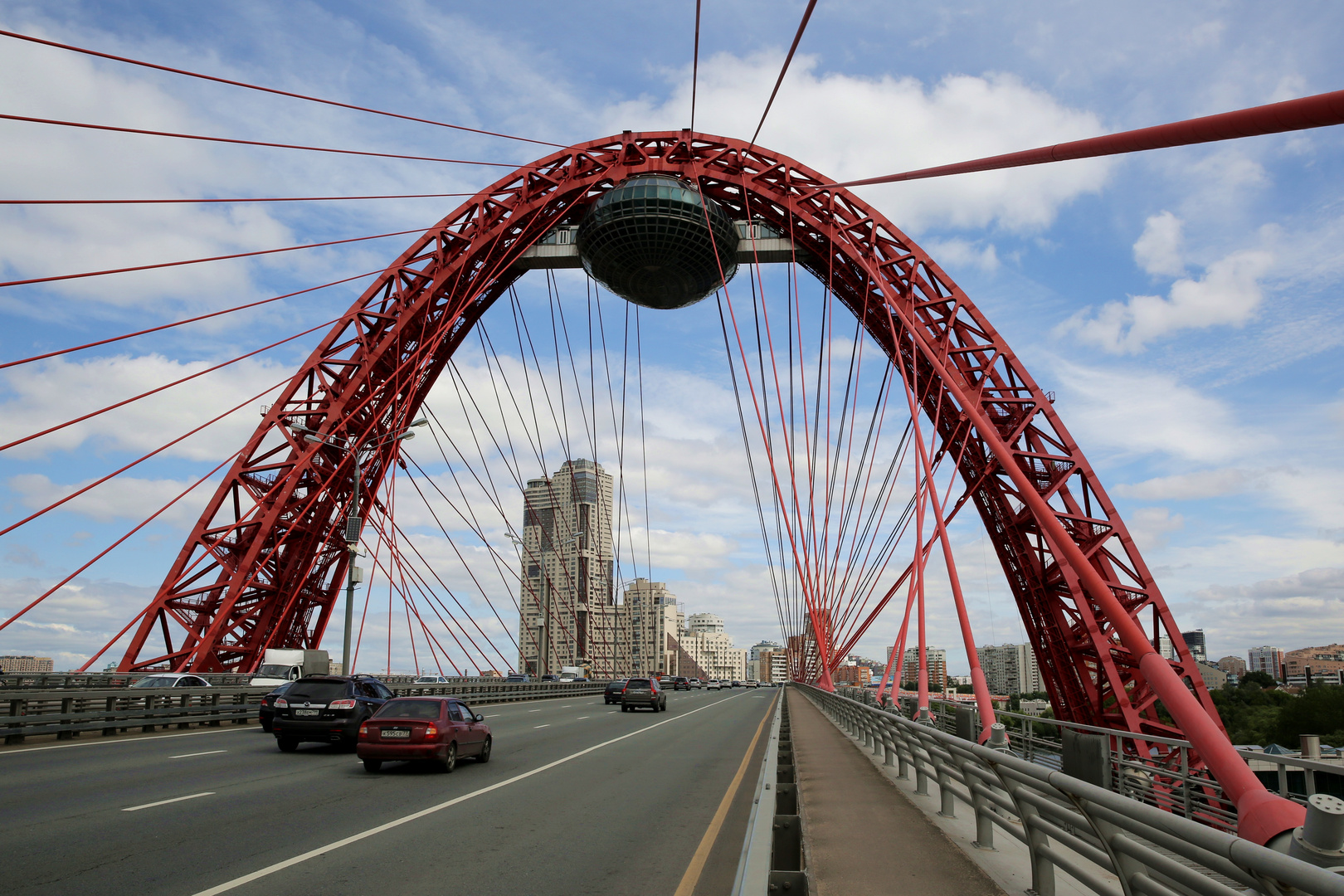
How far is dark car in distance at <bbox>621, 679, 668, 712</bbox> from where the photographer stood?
38.8 meters

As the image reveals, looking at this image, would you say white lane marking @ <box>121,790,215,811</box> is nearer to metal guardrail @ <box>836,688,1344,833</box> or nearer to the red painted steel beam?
metal guardrail @ <box>836,688,1344,833</box>

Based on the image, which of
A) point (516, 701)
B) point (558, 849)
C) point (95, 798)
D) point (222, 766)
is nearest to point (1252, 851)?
point (558, 849)

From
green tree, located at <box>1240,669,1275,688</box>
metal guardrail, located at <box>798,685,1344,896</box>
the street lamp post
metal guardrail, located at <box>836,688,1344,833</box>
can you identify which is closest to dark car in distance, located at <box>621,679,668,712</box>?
the street lamp post

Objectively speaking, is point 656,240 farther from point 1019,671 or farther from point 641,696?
point 1019,671

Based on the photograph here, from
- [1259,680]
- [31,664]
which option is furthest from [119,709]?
[1259,680]

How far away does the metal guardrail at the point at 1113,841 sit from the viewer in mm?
3111

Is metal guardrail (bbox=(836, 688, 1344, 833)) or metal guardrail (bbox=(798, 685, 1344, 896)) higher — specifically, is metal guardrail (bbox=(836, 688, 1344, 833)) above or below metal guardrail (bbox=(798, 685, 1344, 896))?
below

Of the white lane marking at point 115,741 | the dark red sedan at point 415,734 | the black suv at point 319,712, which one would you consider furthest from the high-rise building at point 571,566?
the dark red sedan at point 415,734

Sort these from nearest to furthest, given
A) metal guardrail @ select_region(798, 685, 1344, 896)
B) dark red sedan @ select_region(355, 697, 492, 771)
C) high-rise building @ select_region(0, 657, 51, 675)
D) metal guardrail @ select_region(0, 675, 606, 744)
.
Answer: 1. metal guardrail @ select_region(798, 685, 1344, 896)
2. dark red sedan @ select_region(355, 697, 492, 771)
3. metal guardrail @ select_region(0, 675, 606, 744)
4. high-rise building @ select_region(0, 657, 51, 675)

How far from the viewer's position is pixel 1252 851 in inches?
122

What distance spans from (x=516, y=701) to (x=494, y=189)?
27.5 m

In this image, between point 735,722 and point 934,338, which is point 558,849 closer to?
point 735,722

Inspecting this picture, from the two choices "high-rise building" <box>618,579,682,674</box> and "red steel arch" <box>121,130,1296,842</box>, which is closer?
"red steel arch" <box>121,130,1296,842</box>

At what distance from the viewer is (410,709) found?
15.1m
